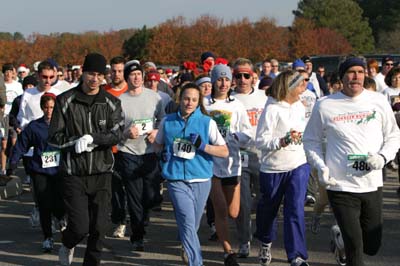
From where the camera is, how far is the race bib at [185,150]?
6.88m

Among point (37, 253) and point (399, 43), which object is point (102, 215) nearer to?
point (37, 253)

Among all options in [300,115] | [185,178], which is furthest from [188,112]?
[300,115]

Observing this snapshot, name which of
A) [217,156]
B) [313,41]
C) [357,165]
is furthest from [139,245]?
[313,41]

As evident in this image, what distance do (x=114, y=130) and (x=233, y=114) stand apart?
1.34 meters

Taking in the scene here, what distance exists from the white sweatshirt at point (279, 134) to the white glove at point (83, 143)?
1603 mm

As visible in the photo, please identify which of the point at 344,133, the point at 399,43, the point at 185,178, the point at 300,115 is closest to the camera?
the point at 344,133

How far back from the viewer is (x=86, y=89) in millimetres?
7102

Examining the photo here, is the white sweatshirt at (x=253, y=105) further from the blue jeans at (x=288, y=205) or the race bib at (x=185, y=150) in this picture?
the race bib at (x=185, y=150)

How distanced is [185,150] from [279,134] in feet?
3.19

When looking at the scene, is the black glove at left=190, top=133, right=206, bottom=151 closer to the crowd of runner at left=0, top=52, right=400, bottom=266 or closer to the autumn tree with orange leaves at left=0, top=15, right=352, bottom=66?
the crowd of runner at left=0, top=52, right=400, bottom=266

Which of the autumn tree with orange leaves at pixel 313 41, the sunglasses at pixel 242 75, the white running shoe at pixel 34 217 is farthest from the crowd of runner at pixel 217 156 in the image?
the autumn tree with orange leaves at pixel 313 41

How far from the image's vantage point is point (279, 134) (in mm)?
7266

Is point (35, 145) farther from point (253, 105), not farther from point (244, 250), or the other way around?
point (244, 250)

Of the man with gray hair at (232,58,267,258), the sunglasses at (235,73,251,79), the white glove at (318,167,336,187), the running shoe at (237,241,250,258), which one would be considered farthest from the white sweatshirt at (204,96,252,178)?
the white glove at (318,167,336,187)
